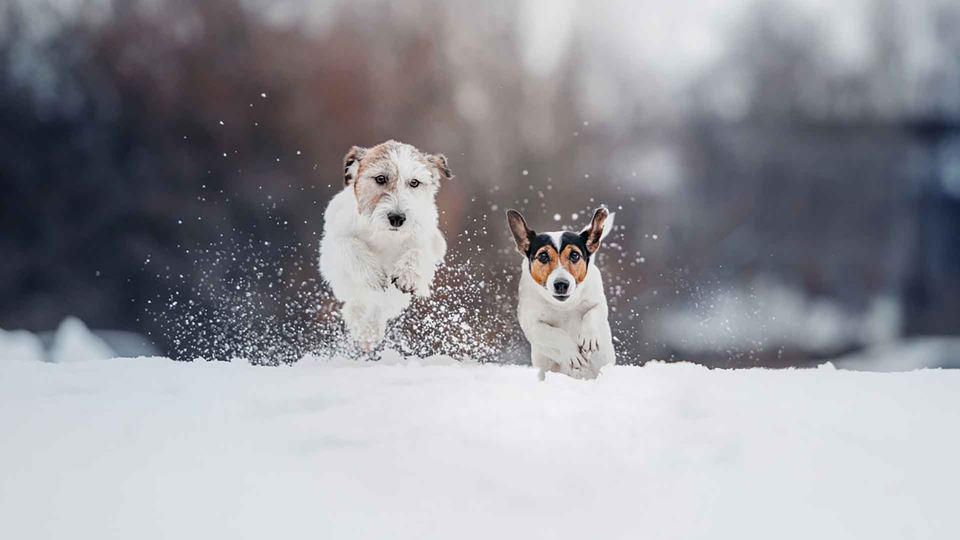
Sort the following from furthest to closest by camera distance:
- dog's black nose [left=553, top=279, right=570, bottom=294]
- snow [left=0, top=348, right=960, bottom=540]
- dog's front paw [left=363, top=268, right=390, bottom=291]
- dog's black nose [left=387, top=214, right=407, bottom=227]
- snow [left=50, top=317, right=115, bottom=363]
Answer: snow [left=50, top=317, right=115, bottom=363]
dog's front paw [left=363, top=268, right=390, bottom=291]
dog's black nose [left=387, top=214, right=407, bottom=227]
dog's black nose [left=553, top=279, right=570, bottom=294]
snow [left=0, top=348, right=960, bottom=540]

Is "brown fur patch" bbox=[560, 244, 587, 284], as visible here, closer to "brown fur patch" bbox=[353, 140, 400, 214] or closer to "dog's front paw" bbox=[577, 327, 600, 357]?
"dog's front paw" bbox=[577, 327, 600, 357]

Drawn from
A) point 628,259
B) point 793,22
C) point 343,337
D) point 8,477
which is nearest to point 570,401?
point 628,259

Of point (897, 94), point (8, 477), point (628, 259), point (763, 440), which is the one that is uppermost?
point (897, 94)

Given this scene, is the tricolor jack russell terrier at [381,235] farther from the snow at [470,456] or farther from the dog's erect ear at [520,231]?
the dog's erect ear at [520,231]

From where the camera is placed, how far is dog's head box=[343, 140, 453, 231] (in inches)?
120

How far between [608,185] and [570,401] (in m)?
1.09

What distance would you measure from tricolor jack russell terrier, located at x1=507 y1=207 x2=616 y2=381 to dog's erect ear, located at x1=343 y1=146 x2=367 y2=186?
2.30ft

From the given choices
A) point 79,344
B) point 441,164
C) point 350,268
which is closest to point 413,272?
point 350,268

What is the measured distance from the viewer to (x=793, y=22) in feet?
11.4

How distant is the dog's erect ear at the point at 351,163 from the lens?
10.5ft

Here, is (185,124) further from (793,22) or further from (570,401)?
(793,22)

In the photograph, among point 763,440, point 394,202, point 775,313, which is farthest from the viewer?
point 775,313

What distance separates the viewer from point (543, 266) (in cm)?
284

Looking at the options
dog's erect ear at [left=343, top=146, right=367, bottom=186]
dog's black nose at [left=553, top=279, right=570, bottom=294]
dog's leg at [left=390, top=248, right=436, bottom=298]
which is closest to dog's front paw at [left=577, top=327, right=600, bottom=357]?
dog's black nose at [left=553, top=279, right=570, bottom=294]
